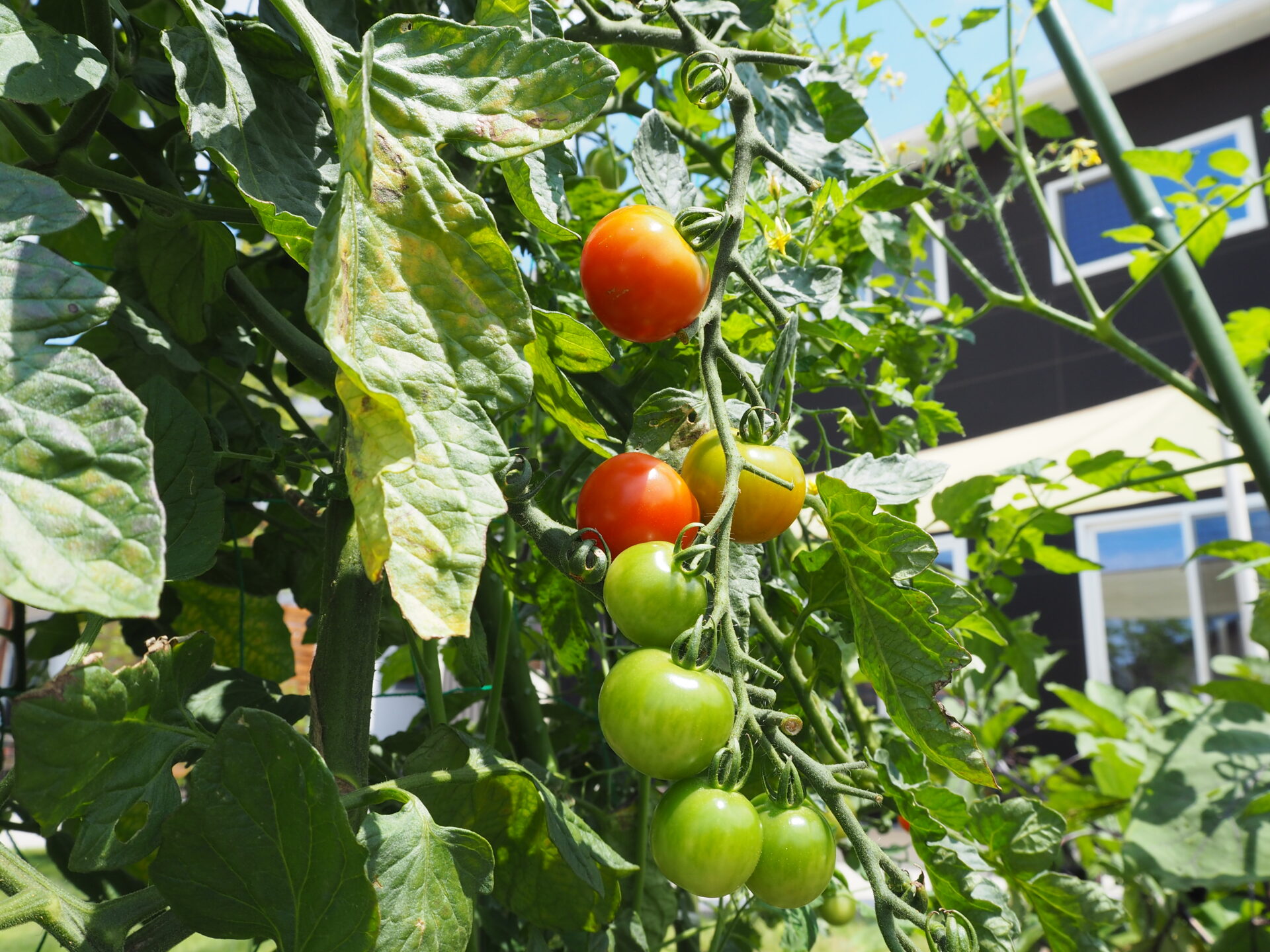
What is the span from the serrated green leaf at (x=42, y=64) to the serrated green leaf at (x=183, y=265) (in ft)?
0.62

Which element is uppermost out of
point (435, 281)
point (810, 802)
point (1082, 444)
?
point (435, 281)

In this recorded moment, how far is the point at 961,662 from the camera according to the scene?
38 cm

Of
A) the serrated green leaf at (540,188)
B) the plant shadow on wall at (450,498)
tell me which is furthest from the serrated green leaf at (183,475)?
the serrated green leaf at (540,188)

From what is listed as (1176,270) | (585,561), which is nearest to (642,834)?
(585,561)

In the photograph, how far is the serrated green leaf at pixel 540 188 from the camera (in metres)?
0.41

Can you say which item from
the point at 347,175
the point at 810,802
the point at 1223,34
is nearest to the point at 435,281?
the point at 347,175

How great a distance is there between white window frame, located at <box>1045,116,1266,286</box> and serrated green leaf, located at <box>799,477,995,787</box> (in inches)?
183

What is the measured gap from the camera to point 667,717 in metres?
0.35

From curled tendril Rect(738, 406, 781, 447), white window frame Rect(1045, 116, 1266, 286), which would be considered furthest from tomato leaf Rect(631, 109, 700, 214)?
white window frame Rect(1045, 116, 1266, 286)

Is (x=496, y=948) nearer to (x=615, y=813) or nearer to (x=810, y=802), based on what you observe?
(x=615, y=813)

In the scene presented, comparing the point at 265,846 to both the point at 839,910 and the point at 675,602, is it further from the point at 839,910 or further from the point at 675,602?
the point at 839,910

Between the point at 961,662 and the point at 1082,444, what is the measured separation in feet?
12.9

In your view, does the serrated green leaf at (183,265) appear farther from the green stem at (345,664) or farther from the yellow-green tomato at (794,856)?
the yellow-green tomato at (794,856)

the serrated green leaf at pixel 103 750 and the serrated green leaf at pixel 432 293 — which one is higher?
the serrated green leaf at pixel 432 293
